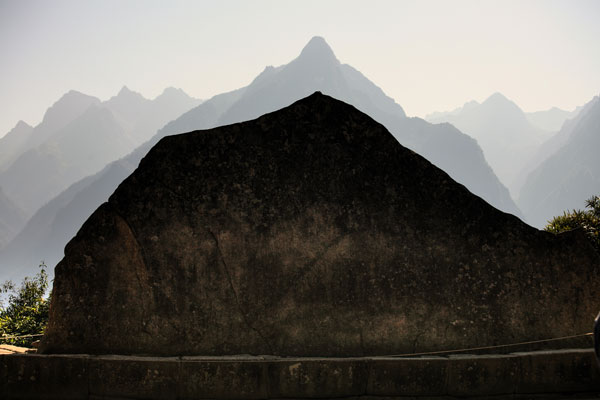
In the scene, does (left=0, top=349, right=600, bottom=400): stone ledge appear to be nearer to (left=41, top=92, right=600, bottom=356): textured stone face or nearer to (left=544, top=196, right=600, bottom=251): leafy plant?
(left=41, top=92, right=600, bottom=356): textured stone face

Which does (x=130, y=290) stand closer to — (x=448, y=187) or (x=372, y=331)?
(x=372, y=331)

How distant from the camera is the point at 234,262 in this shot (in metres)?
4.32

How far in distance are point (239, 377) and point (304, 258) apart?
120 cm

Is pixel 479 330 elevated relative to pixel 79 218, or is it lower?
lower

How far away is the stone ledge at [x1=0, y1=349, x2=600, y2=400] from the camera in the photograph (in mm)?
3994

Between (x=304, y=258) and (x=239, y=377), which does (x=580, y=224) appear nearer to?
(x=304, y=258)

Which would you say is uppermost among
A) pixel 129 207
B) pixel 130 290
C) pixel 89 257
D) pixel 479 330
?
pixel 129 207

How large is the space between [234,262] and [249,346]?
79cm

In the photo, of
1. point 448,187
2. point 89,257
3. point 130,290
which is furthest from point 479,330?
point 89,257

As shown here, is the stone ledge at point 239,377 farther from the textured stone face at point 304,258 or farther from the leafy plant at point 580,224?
the leafy plant at point 580,224

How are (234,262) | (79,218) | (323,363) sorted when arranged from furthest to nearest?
(79,218), (234,262), (323,363)

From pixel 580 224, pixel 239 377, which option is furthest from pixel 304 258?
pixel 580 224

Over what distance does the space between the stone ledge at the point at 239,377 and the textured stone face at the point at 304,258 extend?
209 millimetres

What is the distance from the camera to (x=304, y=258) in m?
4.36
